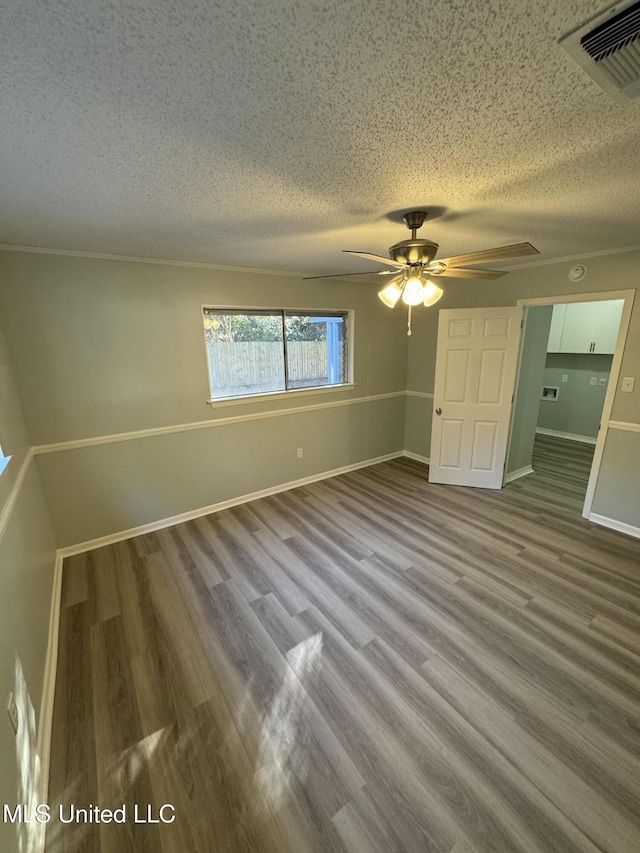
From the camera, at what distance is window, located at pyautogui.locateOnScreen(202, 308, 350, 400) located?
3.31 m

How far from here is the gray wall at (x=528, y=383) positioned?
3.64 metres

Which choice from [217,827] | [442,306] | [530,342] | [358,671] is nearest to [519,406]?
[530,342]

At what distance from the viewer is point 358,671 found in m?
1.78

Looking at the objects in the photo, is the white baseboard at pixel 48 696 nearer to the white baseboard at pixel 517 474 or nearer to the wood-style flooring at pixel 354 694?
the wood-style flooring at pixel 354 694

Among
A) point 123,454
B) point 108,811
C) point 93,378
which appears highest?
point 93,378

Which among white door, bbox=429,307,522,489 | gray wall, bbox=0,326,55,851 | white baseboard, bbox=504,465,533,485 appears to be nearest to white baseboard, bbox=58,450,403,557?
gray wall, bbox=0,326,55,851

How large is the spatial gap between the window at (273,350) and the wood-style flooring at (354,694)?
63.6 inches

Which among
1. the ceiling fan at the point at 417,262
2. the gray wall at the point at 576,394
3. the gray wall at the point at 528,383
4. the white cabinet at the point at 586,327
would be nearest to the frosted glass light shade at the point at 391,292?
the ceiling fan at the point at 417,262

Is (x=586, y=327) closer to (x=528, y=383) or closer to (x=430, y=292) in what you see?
(x=528, y=383)

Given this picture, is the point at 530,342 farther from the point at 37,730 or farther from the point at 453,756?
the point at 37,730

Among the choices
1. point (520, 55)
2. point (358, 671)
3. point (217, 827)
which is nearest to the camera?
point (520, 55)

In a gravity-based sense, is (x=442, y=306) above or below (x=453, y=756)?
above

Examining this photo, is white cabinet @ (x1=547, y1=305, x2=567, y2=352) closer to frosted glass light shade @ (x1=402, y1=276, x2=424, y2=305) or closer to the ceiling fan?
the ceiling fan

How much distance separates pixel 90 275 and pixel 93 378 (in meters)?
0.79
